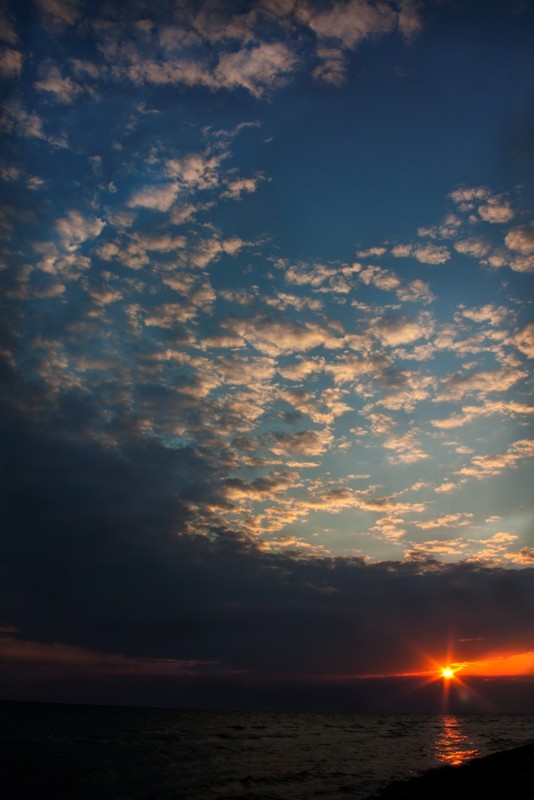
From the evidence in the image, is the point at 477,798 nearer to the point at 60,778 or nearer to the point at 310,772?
the point at 310,772

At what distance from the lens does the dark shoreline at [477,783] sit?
19.0 metres

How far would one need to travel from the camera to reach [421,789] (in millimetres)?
22484

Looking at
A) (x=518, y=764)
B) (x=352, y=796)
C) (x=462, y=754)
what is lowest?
(x=462, y=754)

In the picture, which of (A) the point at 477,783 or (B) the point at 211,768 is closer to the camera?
(A) the point at 477,783

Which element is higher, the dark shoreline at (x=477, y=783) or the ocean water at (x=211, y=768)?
the dark shoreline at (x=477, y=783)

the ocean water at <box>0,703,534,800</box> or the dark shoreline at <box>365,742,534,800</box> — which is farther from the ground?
the dark shoreline at <box>365,742,534,800</box>

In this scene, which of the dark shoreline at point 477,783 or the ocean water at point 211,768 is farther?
the ocean water at point 211,768

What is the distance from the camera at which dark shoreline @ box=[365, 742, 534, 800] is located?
19.0 meters

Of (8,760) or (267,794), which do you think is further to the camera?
(8,760)

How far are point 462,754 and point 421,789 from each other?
2310 centimetres

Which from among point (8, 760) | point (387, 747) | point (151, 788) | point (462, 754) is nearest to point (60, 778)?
point (151, 788)

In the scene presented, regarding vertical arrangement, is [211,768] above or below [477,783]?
below

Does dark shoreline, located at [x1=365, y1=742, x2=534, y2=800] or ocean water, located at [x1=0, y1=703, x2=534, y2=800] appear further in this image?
ocean water, located at [x1=0, y1=703, x2=534, y2=800]

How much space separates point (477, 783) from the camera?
21.4 m
